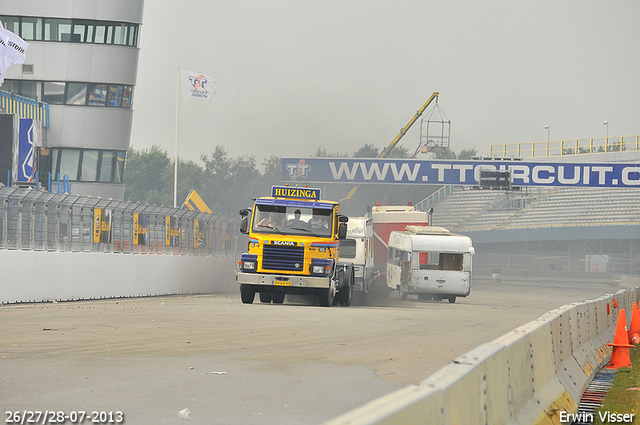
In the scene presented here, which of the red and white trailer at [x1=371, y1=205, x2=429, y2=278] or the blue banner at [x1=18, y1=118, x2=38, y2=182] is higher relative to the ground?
the blue banner at [x1=18, y1=118, x2=38, y2=182]

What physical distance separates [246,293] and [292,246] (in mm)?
2044

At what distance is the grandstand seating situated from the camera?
79.2 metres

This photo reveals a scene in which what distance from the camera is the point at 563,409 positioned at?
8164 mm

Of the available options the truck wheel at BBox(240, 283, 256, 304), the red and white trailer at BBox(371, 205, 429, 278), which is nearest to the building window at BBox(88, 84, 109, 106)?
the red and white trailer at BBox(371, 205, 429, 278)

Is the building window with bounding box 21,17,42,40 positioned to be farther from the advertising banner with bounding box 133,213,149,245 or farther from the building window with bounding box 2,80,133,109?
the advertising banner with bounding box 133,213,149,245

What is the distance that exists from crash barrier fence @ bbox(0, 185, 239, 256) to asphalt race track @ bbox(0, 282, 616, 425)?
8.11ft

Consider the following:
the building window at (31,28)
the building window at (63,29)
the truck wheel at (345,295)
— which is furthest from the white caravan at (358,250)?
the building window at (31,28)

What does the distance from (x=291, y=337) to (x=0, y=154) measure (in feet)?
85.7

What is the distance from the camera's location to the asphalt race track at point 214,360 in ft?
26.3

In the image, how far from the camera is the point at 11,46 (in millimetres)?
37344

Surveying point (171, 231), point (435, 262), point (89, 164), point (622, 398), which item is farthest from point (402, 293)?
point (89, 164)

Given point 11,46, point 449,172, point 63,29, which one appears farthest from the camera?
point 449,172

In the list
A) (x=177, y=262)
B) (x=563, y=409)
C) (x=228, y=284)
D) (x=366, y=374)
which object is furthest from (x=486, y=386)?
(x=228, y=284)

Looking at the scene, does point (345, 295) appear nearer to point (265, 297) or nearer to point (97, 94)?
point (265, 297)
